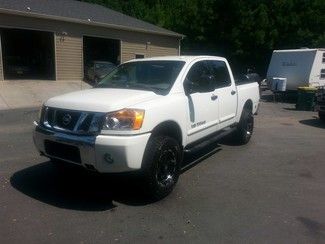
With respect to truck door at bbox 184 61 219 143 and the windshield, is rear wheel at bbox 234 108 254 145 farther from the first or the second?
the windshield

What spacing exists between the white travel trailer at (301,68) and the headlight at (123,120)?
52.5 feet

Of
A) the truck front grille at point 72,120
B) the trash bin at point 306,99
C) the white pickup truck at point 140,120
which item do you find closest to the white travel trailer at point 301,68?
the trash bin at point 306,99

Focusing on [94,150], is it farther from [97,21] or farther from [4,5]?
[97,21]

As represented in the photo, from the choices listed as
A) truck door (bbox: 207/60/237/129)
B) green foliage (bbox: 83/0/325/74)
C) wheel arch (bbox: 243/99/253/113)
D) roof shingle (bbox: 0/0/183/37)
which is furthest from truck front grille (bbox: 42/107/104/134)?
green foliage (bbox: 83/0/325/74)

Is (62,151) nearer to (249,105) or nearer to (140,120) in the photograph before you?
(140,120)

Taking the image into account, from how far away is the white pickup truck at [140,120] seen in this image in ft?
15.2

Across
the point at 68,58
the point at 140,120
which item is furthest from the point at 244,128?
the point at 68,58

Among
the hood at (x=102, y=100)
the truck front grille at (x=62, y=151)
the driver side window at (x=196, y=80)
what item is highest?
the driver side window at (x=196, y=80)

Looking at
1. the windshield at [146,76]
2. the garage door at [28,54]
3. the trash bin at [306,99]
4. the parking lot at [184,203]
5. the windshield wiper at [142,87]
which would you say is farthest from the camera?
the garage door at [28,54]

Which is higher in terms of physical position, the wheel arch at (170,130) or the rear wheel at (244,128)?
the wheel arch at (170,130)

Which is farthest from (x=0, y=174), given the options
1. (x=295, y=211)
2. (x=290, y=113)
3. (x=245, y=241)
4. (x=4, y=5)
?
(x=4, y=5)

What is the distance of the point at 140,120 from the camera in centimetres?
471

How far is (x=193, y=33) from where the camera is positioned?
1316 inches

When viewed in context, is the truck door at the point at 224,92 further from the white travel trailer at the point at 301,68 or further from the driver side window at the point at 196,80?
the white travel trailer at the point at 301,68
